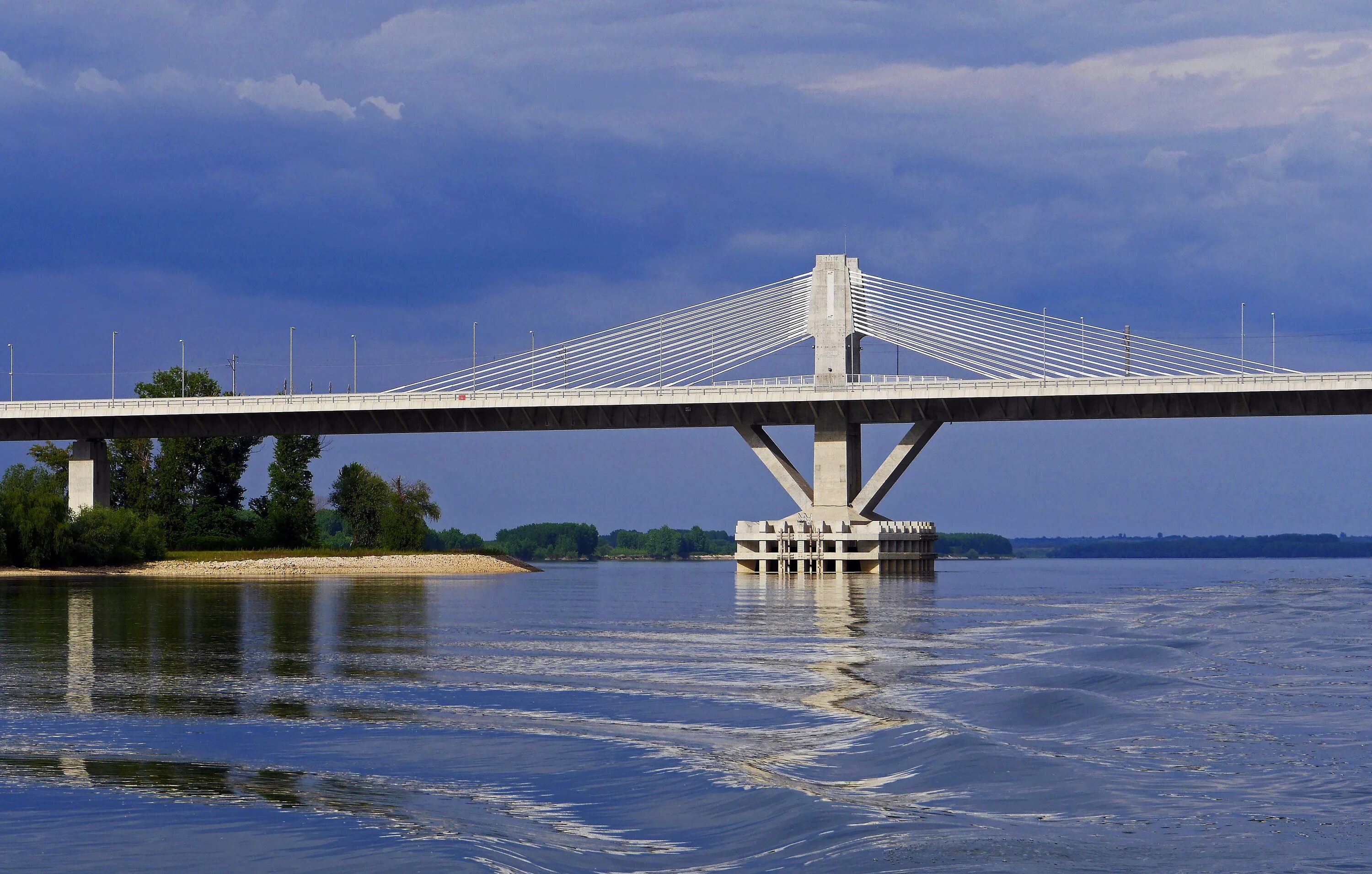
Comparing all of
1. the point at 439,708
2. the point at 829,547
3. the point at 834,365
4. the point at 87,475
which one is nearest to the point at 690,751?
the point at 439,708

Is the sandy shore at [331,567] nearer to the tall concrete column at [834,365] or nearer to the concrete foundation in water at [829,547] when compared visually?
the concrete foundation in water at [829,547]

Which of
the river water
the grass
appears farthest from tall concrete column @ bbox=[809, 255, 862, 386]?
the river water

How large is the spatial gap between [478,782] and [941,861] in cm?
432

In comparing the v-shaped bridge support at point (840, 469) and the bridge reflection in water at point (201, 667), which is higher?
the v-shaped bridge support at point (840, 469)

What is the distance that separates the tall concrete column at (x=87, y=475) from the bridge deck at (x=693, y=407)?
0.87 metres

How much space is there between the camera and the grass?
93.6 meters

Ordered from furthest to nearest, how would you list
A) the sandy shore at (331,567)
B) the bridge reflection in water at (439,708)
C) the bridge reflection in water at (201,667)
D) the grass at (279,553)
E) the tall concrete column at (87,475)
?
the grass at (279,553), the tall concrete column at (87,475), the sandy shore at (331,567), the bridge reflection in water at (201,667), the bridge reflection in water at (439,708)

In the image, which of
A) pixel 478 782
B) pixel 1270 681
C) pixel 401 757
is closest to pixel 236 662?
pixel 401 757

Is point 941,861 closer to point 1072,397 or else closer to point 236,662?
point 236,662

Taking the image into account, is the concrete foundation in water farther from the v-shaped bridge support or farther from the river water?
the river water

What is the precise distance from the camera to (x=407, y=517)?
368ft

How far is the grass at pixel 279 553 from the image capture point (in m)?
93.6

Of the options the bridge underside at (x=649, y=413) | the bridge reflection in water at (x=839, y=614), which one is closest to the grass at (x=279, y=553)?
the bridge underside at (x=649, y=413)

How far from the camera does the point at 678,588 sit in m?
64.7
